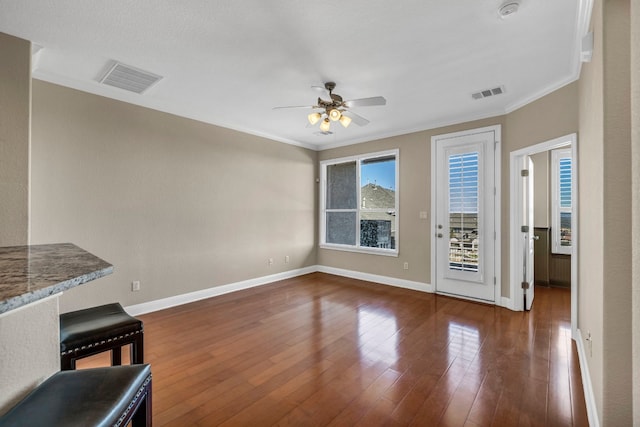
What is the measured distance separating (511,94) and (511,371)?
2.99m

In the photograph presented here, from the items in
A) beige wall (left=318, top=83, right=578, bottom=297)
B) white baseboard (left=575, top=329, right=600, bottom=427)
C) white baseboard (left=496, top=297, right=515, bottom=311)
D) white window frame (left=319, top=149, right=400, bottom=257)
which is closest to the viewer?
white baseboard (left=575, top=329, right=600, bottom=427)

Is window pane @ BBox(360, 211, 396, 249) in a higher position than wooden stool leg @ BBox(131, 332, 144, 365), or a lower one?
higher

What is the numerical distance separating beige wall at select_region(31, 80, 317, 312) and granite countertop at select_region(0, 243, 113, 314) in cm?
229

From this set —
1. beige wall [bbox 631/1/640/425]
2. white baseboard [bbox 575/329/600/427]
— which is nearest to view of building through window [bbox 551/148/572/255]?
white baseboard [bbox 575/329/600/427]

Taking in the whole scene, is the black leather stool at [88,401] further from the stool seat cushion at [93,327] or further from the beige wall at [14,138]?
the beige wall at [14,138]

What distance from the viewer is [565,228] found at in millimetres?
4852

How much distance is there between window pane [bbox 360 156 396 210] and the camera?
17.0 ft

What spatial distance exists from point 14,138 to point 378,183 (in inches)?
185

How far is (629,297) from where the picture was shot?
1.48 m

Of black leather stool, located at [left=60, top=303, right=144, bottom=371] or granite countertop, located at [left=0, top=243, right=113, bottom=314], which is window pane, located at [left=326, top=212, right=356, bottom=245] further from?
granite countertop, located at [left=0, top=243, right=113, bottom=314]

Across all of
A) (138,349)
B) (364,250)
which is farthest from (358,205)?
(138,349)

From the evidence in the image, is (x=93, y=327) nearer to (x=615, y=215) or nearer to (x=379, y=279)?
(x=615, y=215)

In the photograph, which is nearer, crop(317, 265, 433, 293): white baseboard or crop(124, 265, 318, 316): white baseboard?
crop(124, 265, 318, 316): white baseboard

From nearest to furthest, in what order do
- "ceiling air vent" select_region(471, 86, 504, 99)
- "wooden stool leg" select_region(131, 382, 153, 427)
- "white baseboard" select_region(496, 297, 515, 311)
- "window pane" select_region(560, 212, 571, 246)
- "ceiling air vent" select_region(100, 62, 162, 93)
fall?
"wooden stool leg" select_region(131, 382, 153, 427)
"ceiling air vent" select_region(100, 62, 162, 93)
"ceiling air vent" select_region(471, 86, 504, 99)
"white baseboard" select_region(496, 297, 515, 311)
"window pane" select_region(560, 212, 571, 246)
